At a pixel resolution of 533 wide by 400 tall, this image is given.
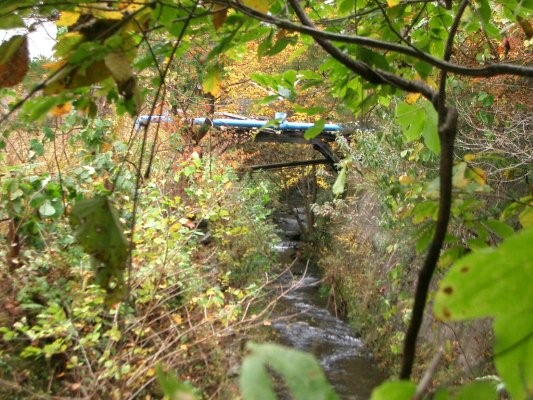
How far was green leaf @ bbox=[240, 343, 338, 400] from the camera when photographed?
1.01 feet

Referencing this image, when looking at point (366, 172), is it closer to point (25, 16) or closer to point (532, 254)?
point (25, 16)

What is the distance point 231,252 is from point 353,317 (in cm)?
321

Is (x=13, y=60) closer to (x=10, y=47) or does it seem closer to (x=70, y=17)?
(x=10, y=47)

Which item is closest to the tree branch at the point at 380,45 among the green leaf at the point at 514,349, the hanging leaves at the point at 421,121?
the hanging leaves at the point at 421,121

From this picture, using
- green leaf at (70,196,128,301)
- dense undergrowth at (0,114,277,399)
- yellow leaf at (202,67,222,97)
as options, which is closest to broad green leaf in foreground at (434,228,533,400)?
green leaf at (70,196,128,301)

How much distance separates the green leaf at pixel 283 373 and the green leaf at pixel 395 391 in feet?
0.12

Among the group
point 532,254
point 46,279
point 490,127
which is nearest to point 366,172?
point 490,127

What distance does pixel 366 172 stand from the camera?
680cm

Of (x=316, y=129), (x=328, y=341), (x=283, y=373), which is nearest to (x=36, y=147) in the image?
(x=316, y=129)

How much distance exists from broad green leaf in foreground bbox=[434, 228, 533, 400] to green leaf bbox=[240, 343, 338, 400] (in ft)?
0.37

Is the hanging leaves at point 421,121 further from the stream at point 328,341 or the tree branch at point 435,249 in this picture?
the stream at point 328,341

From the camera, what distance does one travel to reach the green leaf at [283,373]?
0.31 m

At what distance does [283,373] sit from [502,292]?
0.58 ft

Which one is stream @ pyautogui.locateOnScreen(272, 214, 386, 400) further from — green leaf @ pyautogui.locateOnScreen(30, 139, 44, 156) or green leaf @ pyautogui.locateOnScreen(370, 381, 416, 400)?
green leaf @ pyautogui.locateOnScreen(370, 381, 416, 400)
